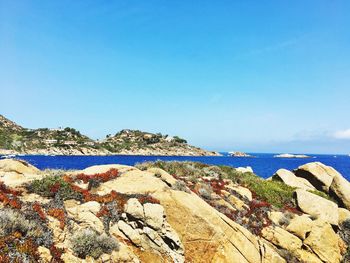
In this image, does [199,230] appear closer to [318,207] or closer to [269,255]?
[269,255]

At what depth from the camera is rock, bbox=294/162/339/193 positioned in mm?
34312

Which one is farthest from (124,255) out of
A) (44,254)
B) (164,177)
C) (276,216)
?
(276,216)

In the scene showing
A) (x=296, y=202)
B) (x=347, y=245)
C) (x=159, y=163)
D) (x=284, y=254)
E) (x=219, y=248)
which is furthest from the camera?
(x=159, y=163)

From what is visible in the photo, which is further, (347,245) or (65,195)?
(347,245)

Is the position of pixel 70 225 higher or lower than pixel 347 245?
higher

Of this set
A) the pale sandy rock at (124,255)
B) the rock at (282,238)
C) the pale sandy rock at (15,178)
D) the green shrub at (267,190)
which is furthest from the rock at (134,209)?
the green shrub at (267,190)

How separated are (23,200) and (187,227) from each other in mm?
8130

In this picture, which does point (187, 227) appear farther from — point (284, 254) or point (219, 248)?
point (284, 254)

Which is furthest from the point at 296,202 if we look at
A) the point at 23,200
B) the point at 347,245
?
the point at 23,200

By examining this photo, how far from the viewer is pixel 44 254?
1002 cm

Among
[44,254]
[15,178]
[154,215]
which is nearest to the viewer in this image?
[44,254]

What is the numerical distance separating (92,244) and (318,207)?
19.2 metres

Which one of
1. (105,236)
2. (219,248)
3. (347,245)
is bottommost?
(347,245)

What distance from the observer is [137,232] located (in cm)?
1399
